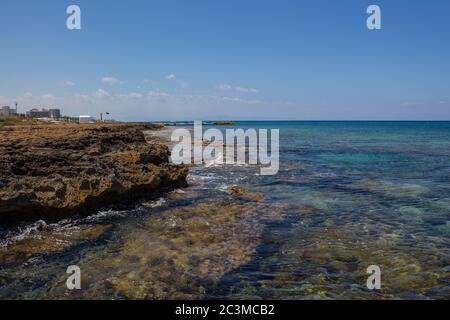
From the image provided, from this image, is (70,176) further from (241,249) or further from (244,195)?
(244,195)

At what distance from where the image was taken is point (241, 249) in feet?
31.3

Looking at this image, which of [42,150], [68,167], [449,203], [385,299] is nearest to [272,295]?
[385,299]

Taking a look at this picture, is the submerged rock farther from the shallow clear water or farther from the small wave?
the small wave

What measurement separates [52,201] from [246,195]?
8.17 m

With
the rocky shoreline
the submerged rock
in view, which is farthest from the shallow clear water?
the rocky shoreline

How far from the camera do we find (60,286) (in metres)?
7.27

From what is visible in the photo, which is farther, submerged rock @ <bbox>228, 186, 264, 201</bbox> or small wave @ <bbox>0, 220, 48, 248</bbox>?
submerged rock @ <bbox>228, 186, 264, 201</bbox>

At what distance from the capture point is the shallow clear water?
736 cm

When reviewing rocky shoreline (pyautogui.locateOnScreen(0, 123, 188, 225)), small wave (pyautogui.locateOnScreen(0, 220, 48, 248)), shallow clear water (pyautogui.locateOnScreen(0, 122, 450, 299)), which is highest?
rocky shoreline (pyautogui.locateOnScreen(0, 123, 188, 225))

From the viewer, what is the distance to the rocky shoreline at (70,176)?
10.4 metres

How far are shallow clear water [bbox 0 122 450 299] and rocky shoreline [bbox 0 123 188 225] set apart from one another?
57 centimetres

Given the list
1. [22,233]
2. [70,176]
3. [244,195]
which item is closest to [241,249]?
[22,233]

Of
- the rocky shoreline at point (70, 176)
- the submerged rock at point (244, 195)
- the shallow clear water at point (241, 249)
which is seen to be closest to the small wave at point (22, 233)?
the shallow clear water at point (241, 249)
